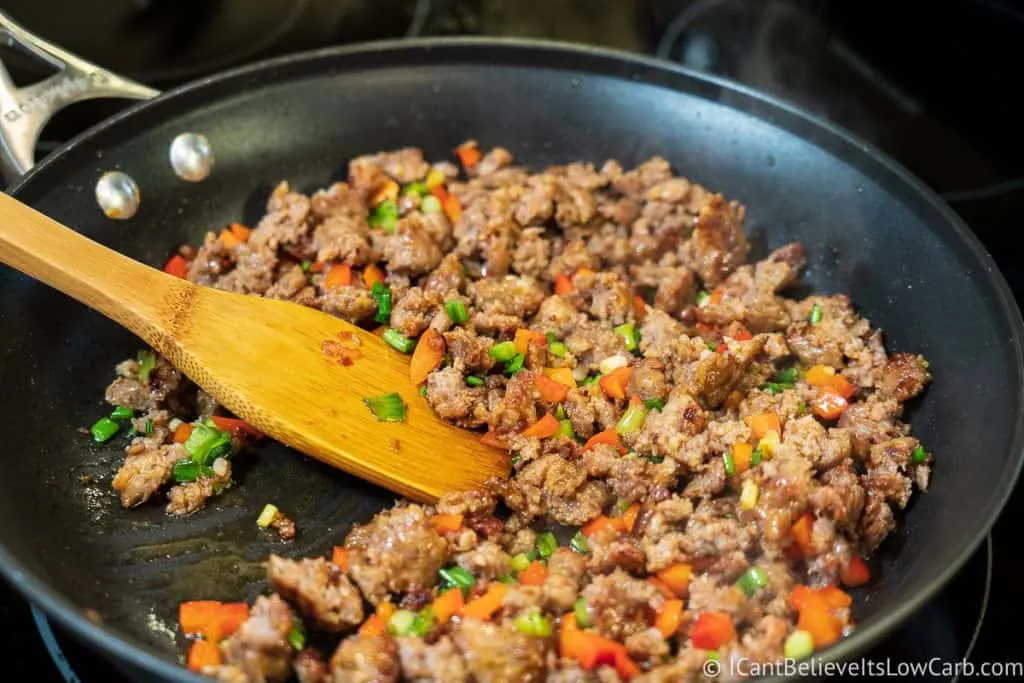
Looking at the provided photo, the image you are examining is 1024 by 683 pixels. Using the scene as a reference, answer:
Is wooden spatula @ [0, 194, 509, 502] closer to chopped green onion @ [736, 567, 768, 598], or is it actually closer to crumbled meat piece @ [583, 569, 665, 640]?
crumbled meat piece @ [583, 569, 665, 640]

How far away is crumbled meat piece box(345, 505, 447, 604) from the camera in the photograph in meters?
2.34

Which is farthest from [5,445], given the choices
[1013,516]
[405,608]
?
[1013,516]

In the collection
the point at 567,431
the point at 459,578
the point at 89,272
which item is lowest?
the point at 459,578

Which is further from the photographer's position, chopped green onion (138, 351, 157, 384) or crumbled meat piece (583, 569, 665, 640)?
chopped green onion (138, 351, 157, 384)

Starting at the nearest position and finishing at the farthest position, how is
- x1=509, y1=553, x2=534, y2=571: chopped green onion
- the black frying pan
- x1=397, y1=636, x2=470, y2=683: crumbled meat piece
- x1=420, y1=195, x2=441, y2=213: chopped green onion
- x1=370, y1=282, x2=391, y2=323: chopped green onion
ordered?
x1=397, y1=636, x2=470, y2=683: crumbled meat piece
the black frying pan
x1=509, y1=553, x2=534, y2=571: chopped green onion
x1=370, y1=282, x2=391, y2=323: chopped green onion
x1=420, y1=195, x2=441, y2=213: chopped green onion

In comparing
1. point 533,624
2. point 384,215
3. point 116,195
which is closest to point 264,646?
point 533,624

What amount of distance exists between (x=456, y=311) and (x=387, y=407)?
0.47 m

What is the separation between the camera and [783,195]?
131 inches

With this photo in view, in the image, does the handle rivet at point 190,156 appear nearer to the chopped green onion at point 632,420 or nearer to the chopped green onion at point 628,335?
the chopped green onion at point 628,335

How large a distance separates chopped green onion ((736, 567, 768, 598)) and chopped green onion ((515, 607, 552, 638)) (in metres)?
0.53

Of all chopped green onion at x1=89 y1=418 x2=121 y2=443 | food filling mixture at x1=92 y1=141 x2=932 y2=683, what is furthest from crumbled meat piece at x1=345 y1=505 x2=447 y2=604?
chopped green onion at x1=89 y1=418 x2=121 y2=443

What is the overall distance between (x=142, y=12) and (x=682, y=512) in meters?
3.14

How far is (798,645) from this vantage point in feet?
7.02

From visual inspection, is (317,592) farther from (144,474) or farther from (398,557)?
(144,474)
